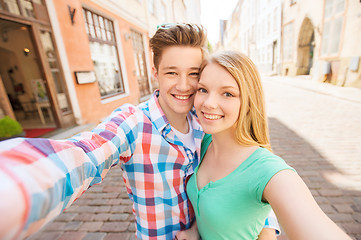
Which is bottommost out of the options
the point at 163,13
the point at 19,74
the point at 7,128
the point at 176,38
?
the point at 7,128

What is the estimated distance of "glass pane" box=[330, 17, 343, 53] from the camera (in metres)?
9.49

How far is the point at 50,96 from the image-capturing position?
4.42 metres

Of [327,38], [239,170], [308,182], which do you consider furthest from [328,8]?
[239,170]

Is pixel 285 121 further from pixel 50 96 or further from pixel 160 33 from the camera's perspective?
pixel 50 96

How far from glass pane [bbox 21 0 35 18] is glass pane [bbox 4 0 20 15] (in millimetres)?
120

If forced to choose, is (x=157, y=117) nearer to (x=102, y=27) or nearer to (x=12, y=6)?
(x=12, y=6)

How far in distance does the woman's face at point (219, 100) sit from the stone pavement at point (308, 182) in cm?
179

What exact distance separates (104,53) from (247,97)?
672 cm

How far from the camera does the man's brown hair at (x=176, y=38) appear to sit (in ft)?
4.28

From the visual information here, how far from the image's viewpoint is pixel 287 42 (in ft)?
52.8

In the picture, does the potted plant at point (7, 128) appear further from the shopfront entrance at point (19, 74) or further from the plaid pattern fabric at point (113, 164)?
the plaid pattern fabric at point (113, 164)

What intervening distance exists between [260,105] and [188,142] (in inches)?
22.0

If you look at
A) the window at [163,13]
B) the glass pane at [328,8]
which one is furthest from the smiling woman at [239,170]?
the glass pane at [328,8]

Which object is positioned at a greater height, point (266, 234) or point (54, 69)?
point (54, 69)
